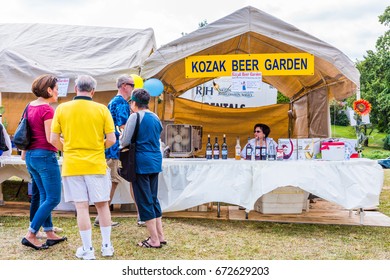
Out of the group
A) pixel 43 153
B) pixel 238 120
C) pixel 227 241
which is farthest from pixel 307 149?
pixel 238 120

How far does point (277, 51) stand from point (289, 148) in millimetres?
1766

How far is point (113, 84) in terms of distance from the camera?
648 centimetres

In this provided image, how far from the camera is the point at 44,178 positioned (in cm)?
342

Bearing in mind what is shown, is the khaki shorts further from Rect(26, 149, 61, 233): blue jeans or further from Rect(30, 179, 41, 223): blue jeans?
Rect(26, 149, 61, 233): blue jeans

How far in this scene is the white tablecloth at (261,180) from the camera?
4.42m

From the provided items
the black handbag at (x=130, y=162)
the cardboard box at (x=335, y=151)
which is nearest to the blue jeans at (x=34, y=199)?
the black handbag at (x=130, y=162)

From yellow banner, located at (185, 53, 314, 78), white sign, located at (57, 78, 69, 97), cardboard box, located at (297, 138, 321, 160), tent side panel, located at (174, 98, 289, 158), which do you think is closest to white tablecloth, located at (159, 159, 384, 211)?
cardboard box, located at (297, 138, 321, 160)

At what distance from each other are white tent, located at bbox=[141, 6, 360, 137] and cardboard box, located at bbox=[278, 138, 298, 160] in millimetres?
1091

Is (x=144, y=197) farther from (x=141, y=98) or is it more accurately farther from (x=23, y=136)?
(x=23, y=136)

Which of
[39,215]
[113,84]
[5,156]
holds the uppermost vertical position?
[113,84]

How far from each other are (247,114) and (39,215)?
523 centimetres

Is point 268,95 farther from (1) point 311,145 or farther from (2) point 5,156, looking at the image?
(2) point 5,156
